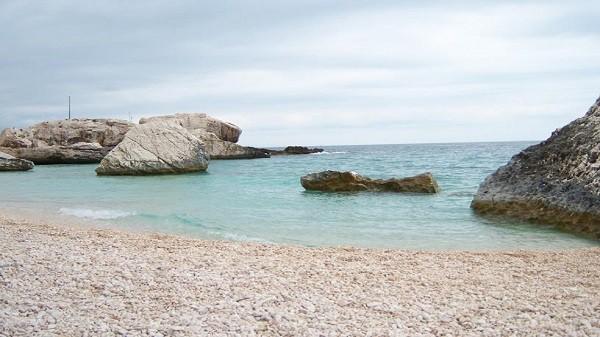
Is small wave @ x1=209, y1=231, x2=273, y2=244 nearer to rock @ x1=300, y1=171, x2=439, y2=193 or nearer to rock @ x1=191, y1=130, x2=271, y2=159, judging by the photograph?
rock @ x1=300, y1=171, x2=439, y2=193

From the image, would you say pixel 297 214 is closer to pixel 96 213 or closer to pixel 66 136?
pixel 96 213

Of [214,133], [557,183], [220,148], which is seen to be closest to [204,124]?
[214,133]

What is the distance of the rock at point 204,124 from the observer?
2238 inches

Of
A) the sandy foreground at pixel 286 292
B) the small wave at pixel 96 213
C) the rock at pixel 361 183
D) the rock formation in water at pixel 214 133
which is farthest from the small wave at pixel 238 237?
the rock formation in water at pixel 214 133

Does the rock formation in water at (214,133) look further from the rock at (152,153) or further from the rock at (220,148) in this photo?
the rock at (152,153)

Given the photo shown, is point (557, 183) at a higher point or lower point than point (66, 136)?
lower

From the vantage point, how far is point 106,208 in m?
16.1

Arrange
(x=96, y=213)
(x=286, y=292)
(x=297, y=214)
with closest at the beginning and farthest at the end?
(x=286, y=292)
(x=297, y=214)
(x=96, y=213)

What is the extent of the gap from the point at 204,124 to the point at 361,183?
1586 inches

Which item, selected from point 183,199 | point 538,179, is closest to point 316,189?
point 183,199

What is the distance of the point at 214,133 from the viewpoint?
2290 inches

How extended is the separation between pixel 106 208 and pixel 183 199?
2970 millimetres

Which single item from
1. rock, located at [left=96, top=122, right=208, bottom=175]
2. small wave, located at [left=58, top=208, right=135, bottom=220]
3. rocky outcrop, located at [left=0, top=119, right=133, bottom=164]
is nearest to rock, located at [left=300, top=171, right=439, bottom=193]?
small wave, located at [left=58, top=208, right=135, bottom=220]

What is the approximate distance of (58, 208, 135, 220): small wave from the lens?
1405 centimetres
